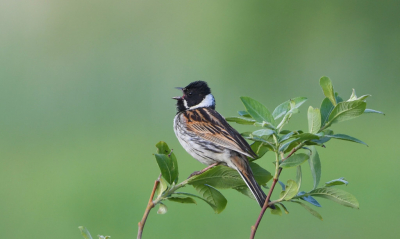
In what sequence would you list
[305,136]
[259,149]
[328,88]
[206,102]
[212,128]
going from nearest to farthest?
[305,136] → [328,88] → [259,149] → [212,128] → [206,102]

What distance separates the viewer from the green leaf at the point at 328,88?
120cm

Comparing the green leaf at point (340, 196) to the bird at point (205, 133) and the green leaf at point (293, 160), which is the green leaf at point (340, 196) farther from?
the bird at point (205, 133)

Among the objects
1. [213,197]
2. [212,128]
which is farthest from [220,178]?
[212,128]

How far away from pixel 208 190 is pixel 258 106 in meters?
0.25

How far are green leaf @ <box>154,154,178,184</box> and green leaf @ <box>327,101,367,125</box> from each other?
405mm

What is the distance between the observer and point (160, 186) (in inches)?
45.3

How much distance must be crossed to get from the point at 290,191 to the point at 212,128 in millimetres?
1160

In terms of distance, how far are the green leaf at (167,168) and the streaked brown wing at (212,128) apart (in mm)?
626

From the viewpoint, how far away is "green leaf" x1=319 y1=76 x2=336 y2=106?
1.20 meters

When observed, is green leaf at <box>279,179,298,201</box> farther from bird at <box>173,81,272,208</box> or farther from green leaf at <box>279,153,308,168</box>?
bird at <box>173,81,272,208</box>

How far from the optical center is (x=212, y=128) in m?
2.26

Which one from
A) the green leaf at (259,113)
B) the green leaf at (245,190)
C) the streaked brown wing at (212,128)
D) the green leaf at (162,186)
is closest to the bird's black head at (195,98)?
the streaked brown wing at (212,128)

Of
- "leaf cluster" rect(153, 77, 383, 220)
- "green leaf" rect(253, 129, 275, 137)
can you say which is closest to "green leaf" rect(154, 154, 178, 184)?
"leaf cluster" rect(153, 77, 383, 220)

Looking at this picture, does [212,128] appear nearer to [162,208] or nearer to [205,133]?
[205,133]
